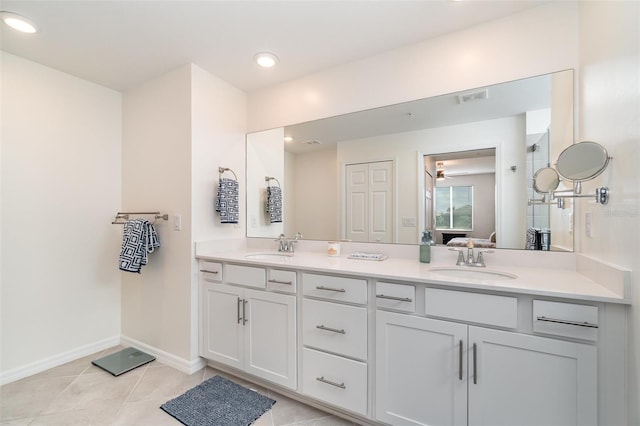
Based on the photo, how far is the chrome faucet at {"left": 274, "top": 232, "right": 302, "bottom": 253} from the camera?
7.99ft

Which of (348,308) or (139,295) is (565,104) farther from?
(139,295)

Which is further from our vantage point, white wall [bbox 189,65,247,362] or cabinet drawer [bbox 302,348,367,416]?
white wall [bbox 189,65,247,362]

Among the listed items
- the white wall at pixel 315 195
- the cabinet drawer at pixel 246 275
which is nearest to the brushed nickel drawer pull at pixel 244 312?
the cabinet drawer at pixel 246 275

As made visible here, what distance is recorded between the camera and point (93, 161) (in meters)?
2.52

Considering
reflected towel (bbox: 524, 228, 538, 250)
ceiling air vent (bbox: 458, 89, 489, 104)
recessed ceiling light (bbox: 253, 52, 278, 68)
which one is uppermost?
recessed ceiling light (bbox: 253, 52, 278, 68)

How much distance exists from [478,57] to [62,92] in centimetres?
321

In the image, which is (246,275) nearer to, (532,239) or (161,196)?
(161,196)

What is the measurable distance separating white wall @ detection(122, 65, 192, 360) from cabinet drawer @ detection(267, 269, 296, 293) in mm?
769

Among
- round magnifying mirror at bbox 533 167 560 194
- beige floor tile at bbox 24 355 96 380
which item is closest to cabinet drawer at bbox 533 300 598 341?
round magnifying mirror at bbox 533 167 560 194

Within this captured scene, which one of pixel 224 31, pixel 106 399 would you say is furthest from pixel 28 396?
pixel 224 31

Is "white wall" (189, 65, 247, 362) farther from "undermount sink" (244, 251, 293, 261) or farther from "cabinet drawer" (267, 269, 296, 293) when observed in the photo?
"cabinet drawer" (267, 269, 296, 293)

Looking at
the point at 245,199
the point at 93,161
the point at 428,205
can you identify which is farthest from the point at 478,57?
the point at 93,161

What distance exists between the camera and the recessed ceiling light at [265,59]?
208cm

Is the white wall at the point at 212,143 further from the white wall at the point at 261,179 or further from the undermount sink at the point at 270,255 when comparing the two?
the undermount sink at the point at 270,255
